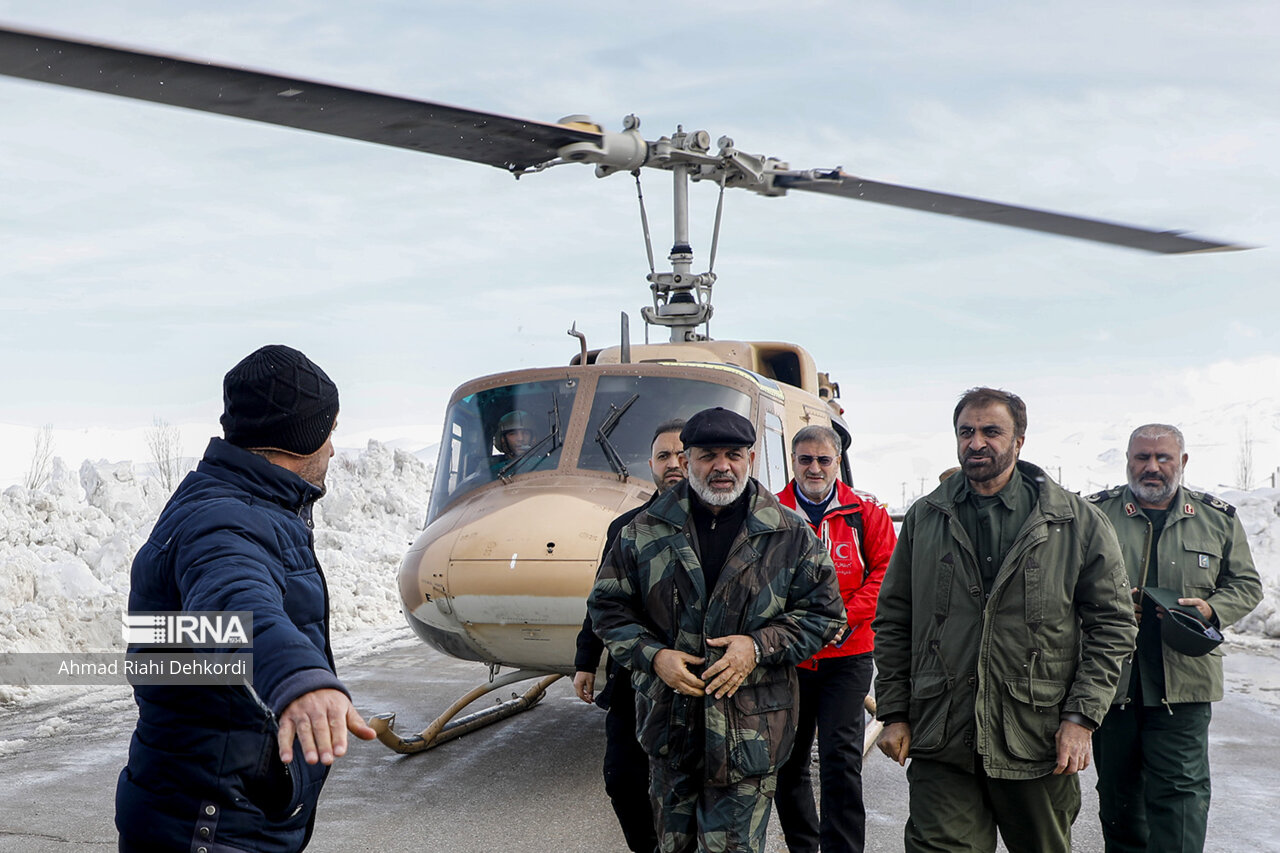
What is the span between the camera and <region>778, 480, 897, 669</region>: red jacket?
4.64 m

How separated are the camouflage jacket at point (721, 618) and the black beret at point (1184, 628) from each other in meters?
1.35

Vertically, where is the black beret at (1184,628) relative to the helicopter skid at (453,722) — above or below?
above

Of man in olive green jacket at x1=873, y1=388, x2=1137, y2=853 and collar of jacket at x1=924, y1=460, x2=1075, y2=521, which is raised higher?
collar of jacket at x1=924, y1=460, x2=1075, y2=521

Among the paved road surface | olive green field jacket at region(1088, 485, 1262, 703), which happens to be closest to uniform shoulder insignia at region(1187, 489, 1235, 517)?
olive green field jacket at region(1088, 485, 1262, 703)

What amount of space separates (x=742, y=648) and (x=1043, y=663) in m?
0.96

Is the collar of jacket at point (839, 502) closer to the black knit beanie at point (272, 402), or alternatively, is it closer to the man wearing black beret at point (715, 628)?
the man wearing black beret at point (715, 628)

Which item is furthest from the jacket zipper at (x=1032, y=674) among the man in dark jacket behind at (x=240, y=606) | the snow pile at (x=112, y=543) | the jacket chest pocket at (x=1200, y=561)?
the snow pile at (x=112, y=543)

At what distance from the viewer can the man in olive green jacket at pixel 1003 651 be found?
3.41 metres

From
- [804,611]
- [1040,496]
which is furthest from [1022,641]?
[804,611]

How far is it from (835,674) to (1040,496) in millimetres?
1319

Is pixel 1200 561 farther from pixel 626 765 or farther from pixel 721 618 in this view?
pixel 626 765

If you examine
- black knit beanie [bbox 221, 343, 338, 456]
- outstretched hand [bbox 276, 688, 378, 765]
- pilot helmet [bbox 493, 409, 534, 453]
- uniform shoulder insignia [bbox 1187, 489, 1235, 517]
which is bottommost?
outstretched hand [bbox 276, 688, 378, 765]

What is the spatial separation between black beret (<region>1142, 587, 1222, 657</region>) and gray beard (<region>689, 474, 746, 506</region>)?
5.75 ft

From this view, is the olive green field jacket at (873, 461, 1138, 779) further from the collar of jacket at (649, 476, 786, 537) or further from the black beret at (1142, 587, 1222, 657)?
the black beret at (1142, 587, 1222, 657)
